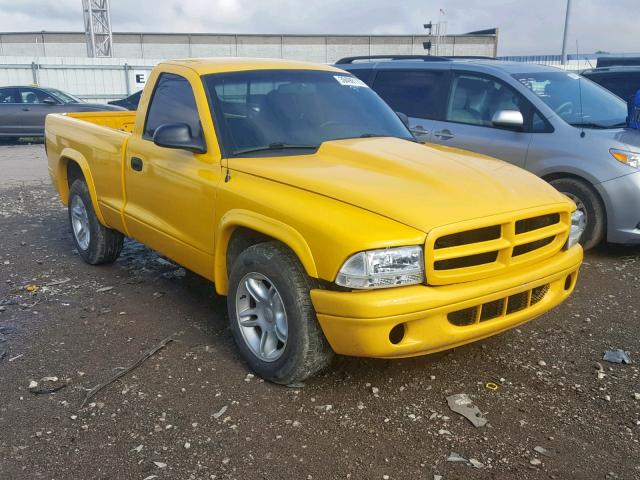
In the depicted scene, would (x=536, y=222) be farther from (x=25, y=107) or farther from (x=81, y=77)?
(x=81, y=77)

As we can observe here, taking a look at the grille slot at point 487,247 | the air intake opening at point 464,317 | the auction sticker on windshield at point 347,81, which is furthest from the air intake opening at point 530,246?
the auction sticker on windshield at point 347,81

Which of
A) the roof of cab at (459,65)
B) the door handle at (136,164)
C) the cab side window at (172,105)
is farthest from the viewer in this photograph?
the roof of cab at (459,65)

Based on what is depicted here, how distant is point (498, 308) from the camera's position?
3.23 meters

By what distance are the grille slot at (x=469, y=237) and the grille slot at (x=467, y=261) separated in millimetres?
74

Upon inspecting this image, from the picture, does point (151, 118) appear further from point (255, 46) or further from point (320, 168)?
point (255, 46)

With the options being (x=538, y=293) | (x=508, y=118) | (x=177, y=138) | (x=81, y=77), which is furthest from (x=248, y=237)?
(x=81, y=77)

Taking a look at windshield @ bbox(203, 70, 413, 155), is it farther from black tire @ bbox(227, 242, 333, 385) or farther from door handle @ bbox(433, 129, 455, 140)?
door handle @ bbox(433, 129, 455, 140)

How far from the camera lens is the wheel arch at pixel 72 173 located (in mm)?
5324

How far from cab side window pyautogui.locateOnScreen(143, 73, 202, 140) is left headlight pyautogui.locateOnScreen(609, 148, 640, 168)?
3841mm

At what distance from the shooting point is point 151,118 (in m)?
4.62

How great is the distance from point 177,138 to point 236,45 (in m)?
40.4

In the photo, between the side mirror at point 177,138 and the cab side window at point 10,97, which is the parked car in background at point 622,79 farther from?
the cab side window at point 10,97

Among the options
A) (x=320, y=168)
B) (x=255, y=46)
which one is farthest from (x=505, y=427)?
(x=255, y=46)

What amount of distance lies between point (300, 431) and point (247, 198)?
4.18 ft
